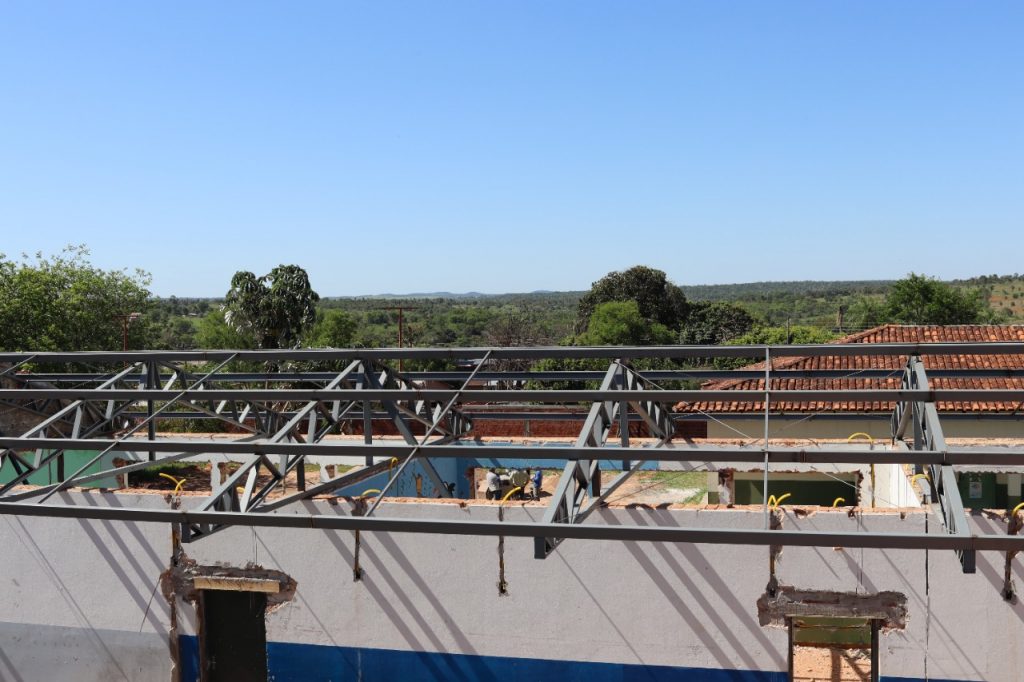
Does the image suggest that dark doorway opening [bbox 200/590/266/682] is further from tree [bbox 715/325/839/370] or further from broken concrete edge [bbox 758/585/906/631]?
tree [bbox 715/325/839/370]

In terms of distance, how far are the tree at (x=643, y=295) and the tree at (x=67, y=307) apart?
39.4 m

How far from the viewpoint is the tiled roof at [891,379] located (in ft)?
81.9

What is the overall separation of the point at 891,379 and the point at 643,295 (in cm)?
5298

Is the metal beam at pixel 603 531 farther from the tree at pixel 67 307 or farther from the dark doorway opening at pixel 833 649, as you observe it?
the tree at pixel 67 307

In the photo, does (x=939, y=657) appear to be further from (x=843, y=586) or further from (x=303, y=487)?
(x=303, y=487)

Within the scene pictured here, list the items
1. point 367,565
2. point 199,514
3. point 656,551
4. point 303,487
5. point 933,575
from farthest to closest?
point 303,487
point 367,565
point 656,551
point 933,575
point 199,514

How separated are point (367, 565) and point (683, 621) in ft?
13.0

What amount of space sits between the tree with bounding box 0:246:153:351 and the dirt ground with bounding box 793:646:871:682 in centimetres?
3637

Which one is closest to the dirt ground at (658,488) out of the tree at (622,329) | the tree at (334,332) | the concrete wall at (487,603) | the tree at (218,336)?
the concrete wall at (487,603)

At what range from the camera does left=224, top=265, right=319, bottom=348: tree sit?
151 feet

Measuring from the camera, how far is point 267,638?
1208 centimetres

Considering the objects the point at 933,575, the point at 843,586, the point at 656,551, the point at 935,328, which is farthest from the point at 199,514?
the point at 935,328

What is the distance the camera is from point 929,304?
6544 cm

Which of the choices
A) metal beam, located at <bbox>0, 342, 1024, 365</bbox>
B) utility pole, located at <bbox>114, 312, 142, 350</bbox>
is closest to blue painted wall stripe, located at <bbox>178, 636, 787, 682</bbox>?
metal beam, located at <bbox>0, 342, 1024, 365</bbox>
